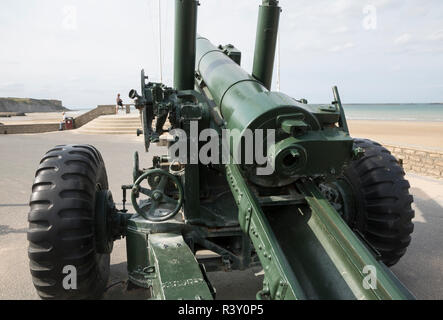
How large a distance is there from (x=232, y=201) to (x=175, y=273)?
1581 mm

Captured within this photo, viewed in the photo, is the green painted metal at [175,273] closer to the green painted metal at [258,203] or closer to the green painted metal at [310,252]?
the green painted metal at [258,203]

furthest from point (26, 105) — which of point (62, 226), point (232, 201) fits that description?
point (62, 226)

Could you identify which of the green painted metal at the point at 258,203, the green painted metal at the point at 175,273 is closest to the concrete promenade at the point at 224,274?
the green painted metal at the point at 258,203

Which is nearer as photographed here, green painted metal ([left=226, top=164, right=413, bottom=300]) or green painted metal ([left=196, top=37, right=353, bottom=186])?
green painted metal ([left=226, top=164, right=413, bottom=300])

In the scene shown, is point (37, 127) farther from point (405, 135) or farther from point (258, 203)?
point (405, 135)

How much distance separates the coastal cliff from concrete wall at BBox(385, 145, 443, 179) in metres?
86.7

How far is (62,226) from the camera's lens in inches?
114

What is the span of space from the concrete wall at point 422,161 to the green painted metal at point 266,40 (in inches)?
260

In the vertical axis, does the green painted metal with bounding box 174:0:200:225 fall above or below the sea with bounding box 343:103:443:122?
above

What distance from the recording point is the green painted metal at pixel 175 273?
7.04 ft

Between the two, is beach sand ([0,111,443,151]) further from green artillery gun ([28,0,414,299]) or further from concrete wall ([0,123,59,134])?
green artillery gun ([28,0,414,299])

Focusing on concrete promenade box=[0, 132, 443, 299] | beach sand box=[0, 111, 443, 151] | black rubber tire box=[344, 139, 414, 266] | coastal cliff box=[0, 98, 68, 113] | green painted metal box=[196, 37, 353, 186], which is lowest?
coastal cliff box=[0, 98, 68, 113]

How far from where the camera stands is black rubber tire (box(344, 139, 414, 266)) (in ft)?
12.5

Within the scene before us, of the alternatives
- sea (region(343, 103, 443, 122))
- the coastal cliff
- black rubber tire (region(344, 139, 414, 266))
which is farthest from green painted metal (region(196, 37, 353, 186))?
the coastal cliff
